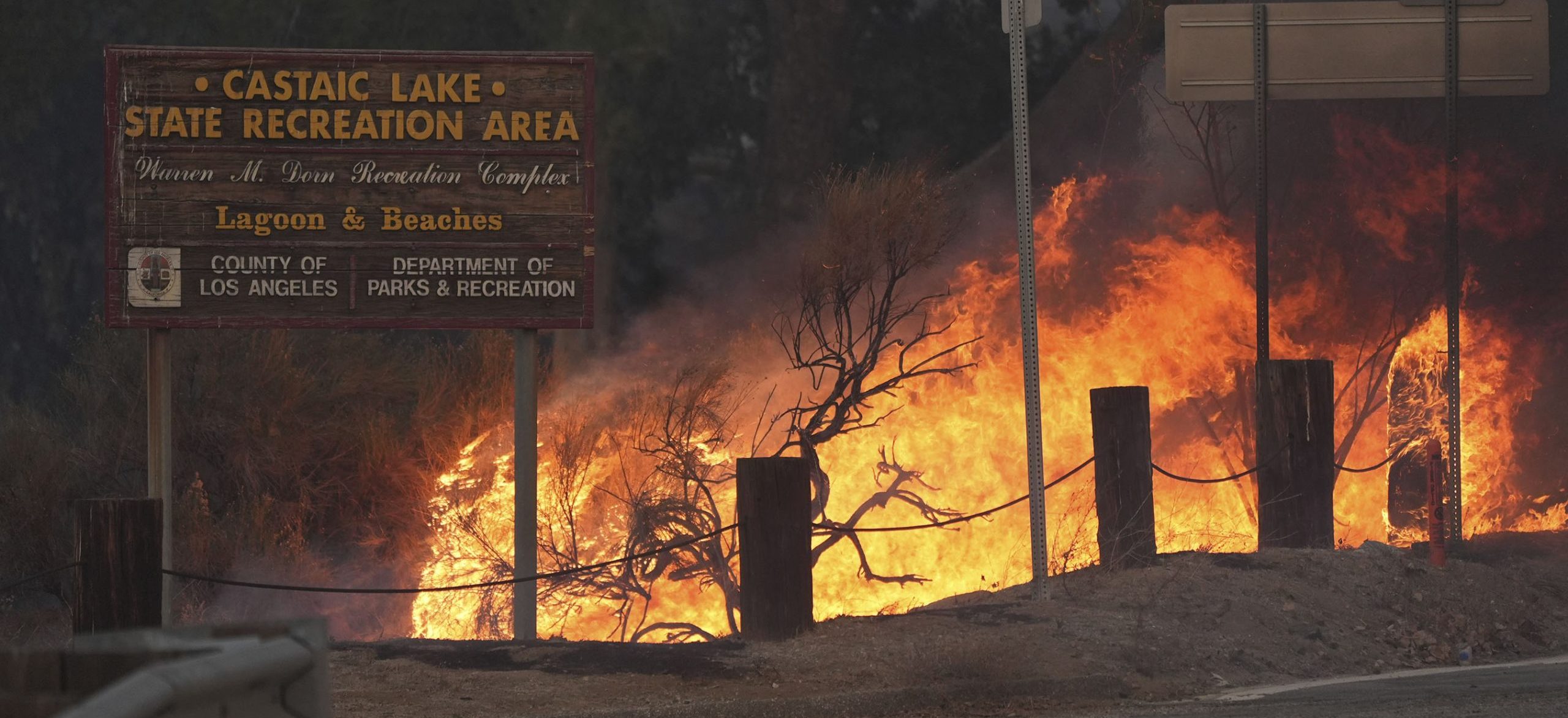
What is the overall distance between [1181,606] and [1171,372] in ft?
35.0

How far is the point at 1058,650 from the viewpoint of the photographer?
9312 millimetres

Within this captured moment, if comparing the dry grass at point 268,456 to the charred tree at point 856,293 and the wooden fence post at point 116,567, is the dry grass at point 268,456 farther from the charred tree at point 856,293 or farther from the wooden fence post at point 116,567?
the wooden fence post at point 116,567

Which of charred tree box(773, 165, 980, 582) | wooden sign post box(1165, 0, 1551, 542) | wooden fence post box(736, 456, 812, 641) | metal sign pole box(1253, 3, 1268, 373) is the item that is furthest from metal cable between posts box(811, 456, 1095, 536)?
wooden sign post box(1165, 0, 1551, 542)

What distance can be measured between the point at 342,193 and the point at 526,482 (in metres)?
2.40

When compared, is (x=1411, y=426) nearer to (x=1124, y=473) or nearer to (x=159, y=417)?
(x=1124, y=473)

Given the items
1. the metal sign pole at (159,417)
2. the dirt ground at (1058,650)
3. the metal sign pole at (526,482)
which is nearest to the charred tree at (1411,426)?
the dirt ground at (1058,650)

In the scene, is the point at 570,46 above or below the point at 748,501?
above

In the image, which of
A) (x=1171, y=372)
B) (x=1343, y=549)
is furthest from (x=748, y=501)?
(x=1171, y=372)

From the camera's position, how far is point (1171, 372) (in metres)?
20.5

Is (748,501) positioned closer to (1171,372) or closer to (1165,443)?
(1171,372)

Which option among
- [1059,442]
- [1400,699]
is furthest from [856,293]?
[1400,699]

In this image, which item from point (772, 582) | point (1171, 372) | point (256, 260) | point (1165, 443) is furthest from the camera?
point (1165, 443)

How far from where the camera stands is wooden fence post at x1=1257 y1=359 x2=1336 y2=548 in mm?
11844

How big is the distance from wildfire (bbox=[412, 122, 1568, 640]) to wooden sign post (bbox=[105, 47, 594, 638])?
4.38 meters
